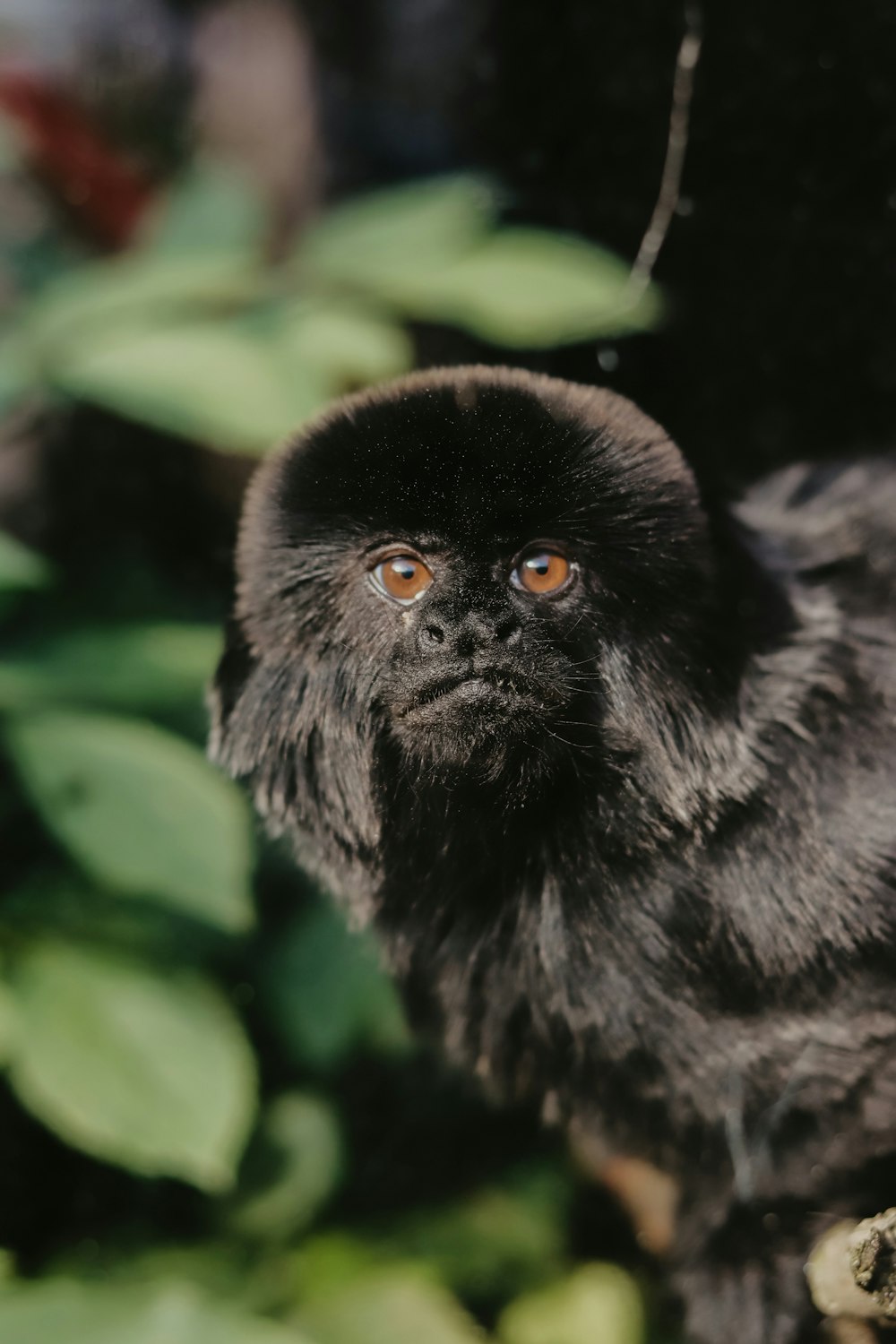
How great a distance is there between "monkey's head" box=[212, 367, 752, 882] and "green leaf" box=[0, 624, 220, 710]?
0.34 m

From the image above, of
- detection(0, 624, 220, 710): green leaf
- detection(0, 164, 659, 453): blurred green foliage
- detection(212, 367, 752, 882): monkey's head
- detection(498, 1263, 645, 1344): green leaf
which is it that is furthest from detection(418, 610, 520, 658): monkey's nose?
A: detection(498, 1263, 645, 1344): green leaf

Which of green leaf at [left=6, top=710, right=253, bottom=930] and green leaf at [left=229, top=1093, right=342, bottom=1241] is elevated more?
green leaf at [left=6, top=710, right=253, bottom=930]

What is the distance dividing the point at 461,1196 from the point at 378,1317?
1.11ft

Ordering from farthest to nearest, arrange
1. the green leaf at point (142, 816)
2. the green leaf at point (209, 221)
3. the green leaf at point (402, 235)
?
1. the green leaf at point (209, 221)
2. the green leaf at point (402, 235)
3. the green leaf at point (142, 816)

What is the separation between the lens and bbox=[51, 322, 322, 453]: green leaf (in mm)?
1207

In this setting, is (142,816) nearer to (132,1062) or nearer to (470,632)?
(132,1062)

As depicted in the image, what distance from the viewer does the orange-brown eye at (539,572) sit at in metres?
0.93

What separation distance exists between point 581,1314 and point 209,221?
1.60 metres

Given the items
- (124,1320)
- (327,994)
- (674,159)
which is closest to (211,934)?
(327,994)

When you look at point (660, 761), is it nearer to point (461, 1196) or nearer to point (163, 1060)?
point (163, 1060)

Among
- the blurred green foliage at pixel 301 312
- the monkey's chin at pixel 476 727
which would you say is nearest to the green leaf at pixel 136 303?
the blurred green foliage at pixel 301 312

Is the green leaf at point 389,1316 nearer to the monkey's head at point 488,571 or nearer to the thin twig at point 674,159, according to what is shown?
the monkey's head at point 488,571

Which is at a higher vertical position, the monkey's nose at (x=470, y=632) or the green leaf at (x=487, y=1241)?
the monkey's nose at (x=470, y=632)

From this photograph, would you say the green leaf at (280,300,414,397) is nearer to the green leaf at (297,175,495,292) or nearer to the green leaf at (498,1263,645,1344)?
the green leaf at (297,175,495,292)
